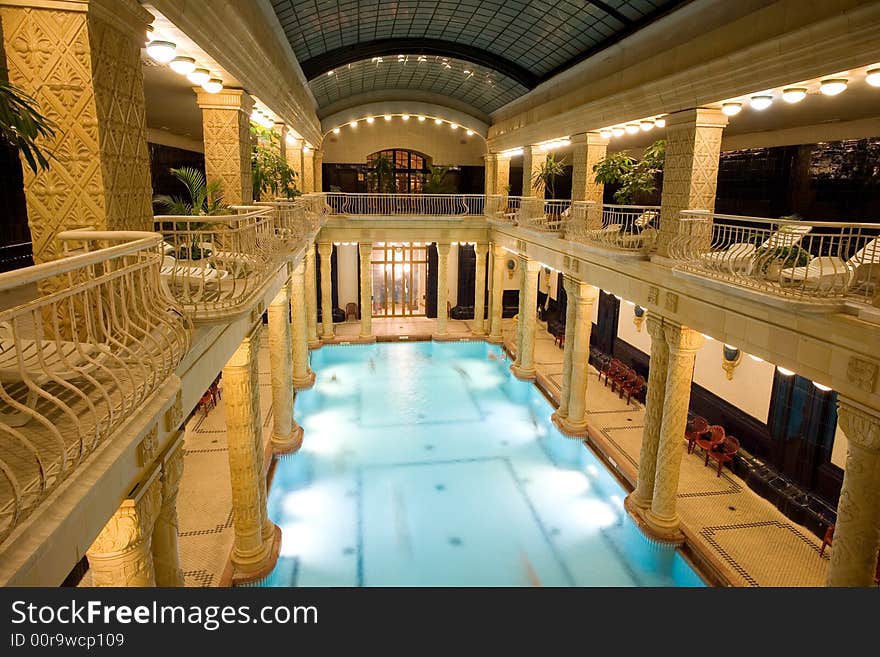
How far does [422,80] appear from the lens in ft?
63.9

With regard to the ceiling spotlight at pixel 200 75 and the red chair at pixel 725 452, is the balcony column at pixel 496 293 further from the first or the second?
the ceiling spotlight at pixel 200 75

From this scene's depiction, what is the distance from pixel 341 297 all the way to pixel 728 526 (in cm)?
1716

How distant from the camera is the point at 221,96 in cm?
704

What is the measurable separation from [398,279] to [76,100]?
20200 mm

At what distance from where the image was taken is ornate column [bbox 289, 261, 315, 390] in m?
13.9

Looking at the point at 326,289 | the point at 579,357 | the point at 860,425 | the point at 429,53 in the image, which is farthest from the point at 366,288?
the point at 860,425

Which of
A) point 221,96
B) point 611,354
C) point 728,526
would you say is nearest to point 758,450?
point 728,526

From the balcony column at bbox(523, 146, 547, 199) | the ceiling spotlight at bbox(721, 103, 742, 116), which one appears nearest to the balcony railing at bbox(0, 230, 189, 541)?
the ceiling spotlight at bbox(721, 103, 742, 116)

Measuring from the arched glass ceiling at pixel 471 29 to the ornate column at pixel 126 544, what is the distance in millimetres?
8967

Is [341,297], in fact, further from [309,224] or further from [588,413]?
[588,413]

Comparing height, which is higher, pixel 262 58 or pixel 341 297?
pixel 262 58

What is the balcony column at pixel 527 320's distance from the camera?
1548cm

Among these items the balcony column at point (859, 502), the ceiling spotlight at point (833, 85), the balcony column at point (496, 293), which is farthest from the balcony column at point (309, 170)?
the balcony column at point (859, 502)

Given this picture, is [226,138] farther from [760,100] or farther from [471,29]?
[471,29]
